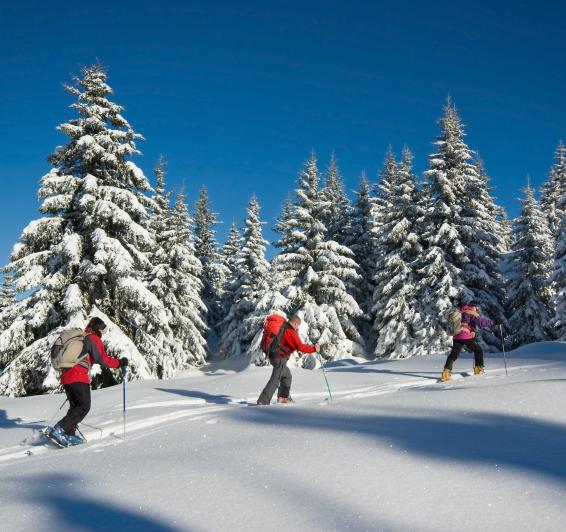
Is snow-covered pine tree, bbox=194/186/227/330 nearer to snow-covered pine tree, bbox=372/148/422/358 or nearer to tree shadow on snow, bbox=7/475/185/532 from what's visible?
snow-covered pine tree, bbox=372/148/422/358

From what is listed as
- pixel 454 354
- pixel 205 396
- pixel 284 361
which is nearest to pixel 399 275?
pixel 454 354

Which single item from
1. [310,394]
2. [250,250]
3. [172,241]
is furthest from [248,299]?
[310,394]

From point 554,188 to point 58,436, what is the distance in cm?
5724

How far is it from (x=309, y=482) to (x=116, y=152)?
1643cm

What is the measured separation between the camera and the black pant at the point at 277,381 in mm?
9117

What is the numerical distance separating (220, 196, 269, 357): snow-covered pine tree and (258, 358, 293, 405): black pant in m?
25.4

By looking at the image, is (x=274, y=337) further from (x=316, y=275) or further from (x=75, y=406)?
(x=316, y=275)

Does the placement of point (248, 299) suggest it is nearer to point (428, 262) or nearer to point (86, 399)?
point (428, 262)

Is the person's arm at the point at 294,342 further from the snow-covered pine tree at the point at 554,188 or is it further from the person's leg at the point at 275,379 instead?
the snow-covered pine tree at the point at 554,188

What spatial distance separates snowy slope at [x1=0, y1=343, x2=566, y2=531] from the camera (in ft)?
11.5

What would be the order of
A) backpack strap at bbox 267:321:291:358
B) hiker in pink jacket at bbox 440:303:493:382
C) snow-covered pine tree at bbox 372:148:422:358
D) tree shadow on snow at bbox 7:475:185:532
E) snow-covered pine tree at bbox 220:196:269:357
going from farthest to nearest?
snow-covered pine tree at bbox 220:196:269:357
snow-covered pine tree at bbox 372:148:422:358
hiker in pink jacket at bbox 440:303:493:382
backpack strap at bbox 267:321:291:358
tree shadow on snow at bbox 7:475:185:532

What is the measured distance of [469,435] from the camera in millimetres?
5086

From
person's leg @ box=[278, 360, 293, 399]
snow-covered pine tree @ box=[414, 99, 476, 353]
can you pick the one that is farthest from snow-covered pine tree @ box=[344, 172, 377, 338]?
person's leg @ box=[278, 360, 293, 399]

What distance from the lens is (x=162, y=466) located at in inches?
198
